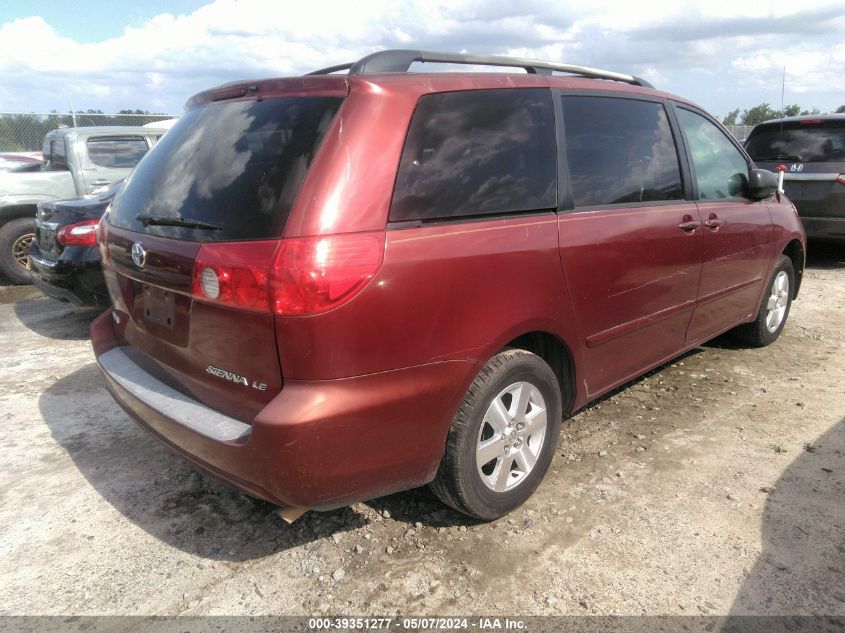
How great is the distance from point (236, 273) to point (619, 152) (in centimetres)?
206

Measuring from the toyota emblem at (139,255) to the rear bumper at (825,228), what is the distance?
7592 millimetres

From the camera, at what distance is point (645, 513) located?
111 inches

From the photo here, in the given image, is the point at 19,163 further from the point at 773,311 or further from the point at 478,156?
the point at 773,311

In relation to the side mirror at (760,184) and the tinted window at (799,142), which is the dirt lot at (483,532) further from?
the tinted window at (799,142)

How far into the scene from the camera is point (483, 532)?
271 centimetres

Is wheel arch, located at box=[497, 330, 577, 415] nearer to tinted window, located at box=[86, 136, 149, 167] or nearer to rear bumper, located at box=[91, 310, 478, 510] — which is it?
rear bumper, located at box=[91, 310, 478, 510]

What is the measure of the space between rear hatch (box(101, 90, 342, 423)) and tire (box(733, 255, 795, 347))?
387 centimetres

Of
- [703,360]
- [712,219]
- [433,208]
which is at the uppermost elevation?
[433,208]

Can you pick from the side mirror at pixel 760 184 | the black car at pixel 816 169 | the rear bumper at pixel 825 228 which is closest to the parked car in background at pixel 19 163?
the side mirror at pixel 760 184

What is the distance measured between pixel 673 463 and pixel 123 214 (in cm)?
283

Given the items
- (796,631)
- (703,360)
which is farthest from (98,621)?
(703,360)

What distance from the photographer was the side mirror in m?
4.20

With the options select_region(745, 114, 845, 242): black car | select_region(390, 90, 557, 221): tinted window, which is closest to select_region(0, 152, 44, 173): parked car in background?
select_region(390, 90, 557, 221): tinted window

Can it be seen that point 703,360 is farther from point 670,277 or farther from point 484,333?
point 484,333
